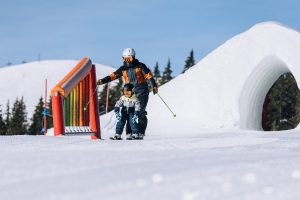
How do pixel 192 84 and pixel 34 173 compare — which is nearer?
pixel 34 173

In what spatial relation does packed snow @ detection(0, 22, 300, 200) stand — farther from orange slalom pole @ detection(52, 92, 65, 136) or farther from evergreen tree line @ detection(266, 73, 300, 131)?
evergreen tree line @ detection(266, 73, 300, 131)

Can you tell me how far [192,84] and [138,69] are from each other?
891 centimetres

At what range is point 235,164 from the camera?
343 cm

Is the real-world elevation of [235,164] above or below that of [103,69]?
below

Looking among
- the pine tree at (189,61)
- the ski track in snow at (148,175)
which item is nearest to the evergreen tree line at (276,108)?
the pine tree at (189,61)

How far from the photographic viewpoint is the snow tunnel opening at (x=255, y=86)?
15.0m

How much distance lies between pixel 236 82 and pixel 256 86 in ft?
2.03

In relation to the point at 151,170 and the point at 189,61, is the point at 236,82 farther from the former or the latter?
the point at 189,61

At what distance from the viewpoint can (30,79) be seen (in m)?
111

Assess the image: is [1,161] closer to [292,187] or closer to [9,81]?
[292,187]

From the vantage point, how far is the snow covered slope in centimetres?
10662

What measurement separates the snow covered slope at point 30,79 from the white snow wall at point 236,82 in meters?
89.6

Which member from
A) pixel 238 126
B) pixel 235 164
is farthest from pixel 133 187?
pixel 238 126

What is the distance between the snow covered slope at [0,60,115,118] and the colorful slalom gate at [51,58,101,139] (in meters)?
94.9
